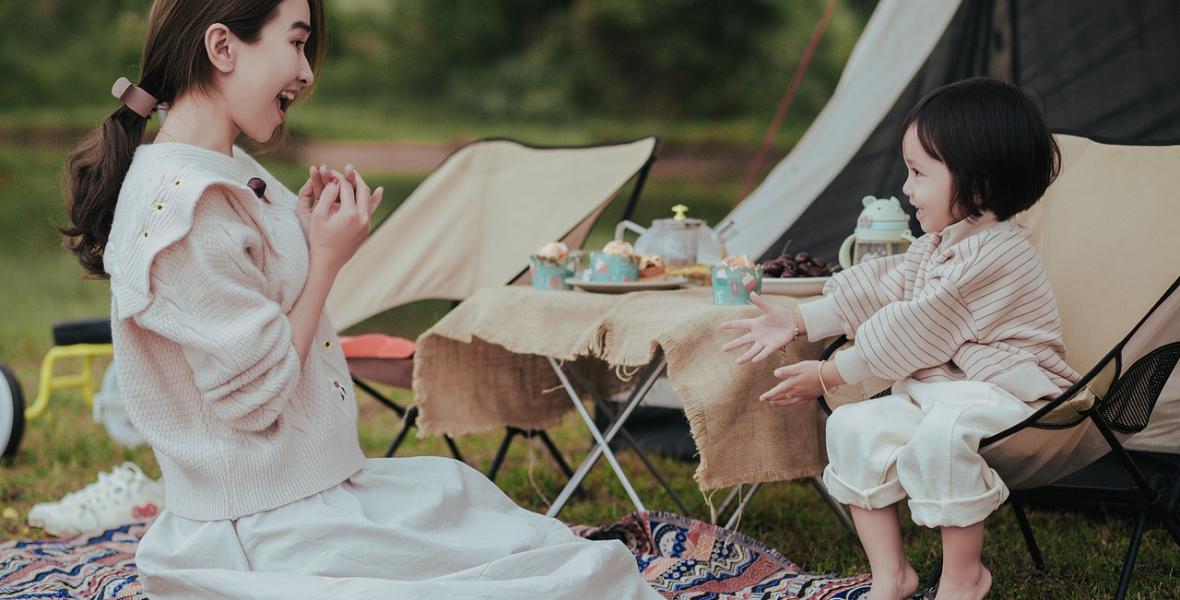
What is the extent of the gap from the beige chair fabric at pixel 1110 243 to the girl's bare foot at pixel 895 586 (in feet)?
1.26

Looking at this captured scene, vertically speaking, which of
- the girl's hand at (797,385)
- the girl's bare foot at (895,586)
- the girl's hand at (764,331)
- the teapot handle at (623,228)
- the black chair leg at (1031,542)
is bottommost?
the black chair leg at (1031,542)

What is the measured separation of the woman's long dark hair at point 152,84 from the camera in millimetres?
1887

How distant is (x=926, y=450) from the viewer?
1988 mm

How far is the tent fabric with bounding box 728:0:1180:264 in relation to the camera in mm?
3469

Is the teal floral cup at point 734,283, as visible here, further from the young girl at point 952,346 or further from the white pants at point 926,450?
the white pants at point 926,450

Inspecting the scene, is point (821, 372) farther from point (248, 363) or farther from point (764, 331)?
point (248, 363)

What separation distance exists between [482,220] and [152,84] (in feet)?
5.97

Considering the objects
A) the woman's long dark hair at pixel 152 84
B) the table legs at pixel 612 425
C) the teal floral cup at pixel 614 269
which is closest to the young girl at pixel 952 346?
the table legs at pixel 612 425

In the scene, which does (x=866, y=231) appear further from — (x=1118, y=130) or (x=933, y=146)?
(x=1118, y=130)

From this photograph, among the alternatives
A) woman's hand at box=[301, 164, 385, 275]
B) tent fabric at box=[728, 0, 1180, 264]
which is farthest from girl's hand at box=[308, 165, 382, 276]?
tent fabric at box=[728, 0, 1180, 264]

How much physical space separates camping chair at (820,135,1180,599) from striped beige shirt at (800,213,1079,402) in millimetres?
80

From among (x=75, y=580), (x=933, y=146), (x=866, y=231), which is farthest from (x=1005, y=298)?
(x=75, y=580)

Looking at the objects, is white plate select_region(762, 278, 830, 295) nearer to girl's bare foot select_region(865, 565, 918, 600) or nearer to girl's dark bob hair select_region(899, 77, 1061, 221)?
girl's dark bob hair select_region(899, 77, 1061, 221)

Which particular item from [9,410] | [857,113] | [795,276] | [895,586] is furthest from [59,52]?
[895,586]
